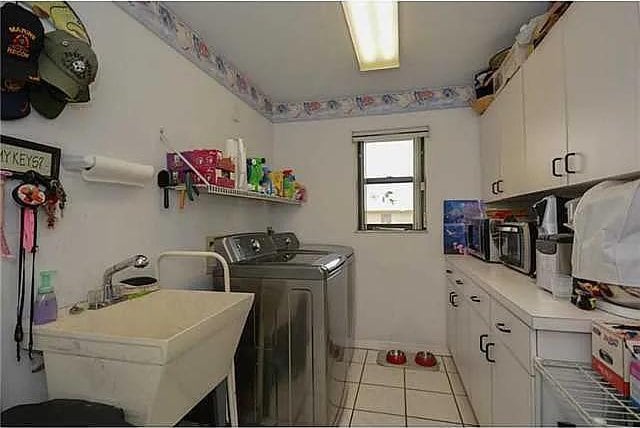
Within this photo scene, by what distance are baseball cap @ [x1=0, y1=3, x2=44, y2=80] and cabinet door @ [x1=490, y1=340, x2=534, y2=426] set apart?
6.50 feet

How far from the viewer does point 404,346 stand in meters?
3.18

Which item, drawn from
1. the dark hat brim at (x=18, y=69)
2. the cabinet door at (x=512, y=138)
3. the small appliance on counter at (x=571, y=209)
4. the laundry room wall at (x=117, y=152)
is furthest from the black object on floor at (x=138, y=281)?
the cabinet door at (x=512, y=138)

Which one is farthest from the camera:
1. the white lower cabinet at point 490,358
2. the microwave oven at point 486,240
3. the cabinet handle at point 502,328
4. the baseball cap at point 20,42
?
the microwave oven at point 486,240

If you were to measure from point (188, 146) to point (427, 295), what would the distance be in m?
2.43

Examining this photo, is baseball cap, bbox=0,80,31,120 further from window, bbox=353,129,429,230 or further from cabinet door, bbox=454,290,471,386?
window, bbox=353,129,429,230

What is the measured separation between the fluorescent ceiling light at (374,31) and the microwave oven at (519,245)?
134 centimetres

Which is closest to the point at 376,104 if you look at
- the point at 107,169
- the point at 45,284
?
the point at 107,169

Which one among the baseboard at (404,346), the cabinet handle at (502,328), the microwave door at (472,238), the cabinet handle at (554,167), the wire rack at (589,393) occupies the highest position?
the cabinet handle at (554,167)

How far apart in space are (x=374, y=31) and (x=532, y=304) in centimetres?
165

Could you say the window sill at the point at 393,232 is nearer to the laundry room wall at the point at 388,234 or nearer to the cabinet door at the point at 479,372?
the laundry room wall at the point at 388,234

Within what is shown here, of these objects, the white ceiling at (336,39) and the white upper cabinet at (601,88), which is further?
the white ceiling at (336,39)

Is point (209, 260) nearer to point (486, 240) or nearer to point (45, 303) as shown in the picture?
point (45, 303)

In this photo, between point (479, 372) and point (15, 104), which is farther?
point (479, 372)

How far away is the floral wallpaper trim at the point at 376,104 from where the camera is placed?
10.1 feet
